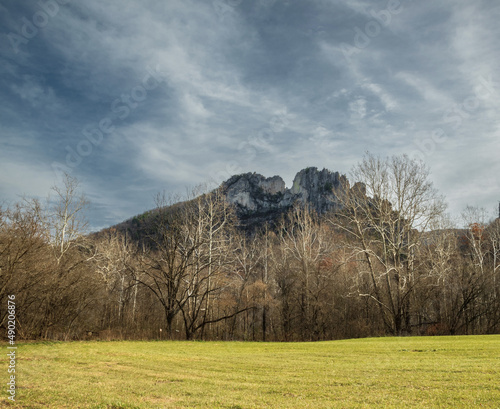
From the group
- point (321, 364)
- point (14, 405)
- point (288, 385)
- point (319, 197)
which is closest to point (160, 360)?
point (321, 364)

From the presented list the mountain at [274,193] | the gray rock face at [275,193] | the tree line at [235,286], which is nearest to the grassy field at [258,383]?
the tree line at [235,286]

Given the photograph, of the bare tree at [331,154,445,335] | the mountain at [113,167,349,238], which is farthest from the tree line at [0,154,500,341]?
the mountain at [113,167,349,238]

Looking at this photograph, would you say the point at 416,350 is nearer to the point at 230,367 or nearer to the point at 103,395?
the point at 230,367

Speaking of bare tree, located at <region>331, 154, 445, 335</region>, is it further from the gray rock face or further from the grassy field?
the gray rock face

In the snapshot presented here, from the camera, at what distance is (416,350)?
16.2m

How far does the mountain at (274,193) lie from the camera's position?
445 ft

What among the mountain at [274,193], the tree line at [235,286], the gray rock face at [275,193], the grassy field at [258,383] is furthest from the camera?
the gray rock face at [275,193]

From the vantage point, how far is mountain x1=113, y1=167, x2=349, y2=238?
5344 inches

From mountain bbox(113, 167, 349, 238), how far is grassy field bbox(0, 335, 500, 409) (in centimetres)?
11339

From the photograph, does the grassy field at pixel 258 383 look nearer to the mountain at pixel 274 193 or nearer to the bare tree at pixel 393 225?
the bare tree at pixel 393 225

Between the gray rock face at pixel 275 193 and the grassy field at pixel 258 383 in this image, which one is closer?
the grassy field at pixel 258 383

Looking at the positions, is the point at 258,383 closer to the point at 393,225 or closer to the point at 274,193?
the point at 393,225

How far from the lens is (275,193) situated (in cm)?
15675

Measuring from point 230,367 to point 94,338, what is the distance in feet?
55.2
